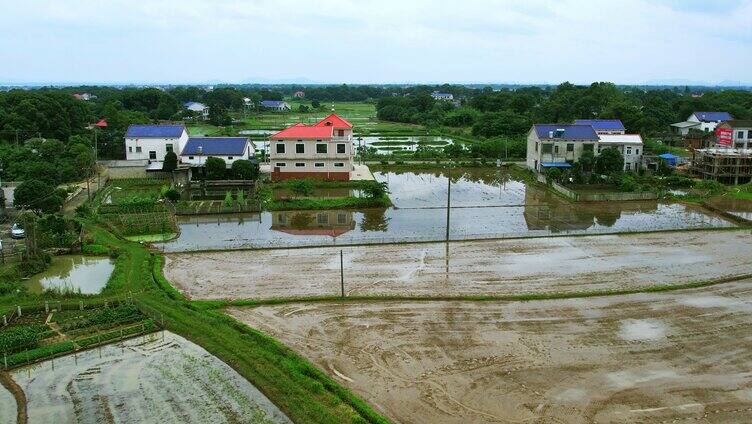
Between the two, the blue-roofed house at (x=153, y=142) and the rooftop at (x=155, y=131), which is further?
the rooftop at (x=155, y=131)

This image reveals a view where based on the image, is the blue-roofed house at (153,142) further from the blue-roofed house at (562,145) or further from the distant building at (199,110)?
the distant building at (199,110)

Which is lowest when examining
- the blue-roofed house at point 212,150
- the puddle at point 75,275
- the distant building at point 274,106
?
the puddle at point 75,275

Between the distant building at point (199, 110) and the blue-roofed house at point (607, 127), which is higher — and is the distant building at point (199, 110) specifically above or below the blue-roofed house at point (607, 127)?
above

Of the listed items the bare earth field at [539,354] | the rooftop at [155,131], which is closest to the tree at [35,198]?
the rooftop at [155,131]

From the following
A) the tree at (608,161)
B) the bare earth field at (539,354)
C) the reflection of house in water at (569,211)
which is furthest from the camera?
the tree at (608,161)

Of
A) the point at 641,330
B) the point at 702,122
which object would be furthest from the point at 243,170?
the point at 702,122

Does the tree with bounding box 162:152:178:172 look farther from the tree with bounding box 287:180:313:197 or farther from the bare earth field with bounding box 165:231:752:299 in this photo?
the bare earth field with bounding box 165:231:752:299

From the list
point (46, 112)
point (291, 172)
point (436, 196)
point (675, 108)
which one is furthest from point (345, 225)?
point (675, 108)
